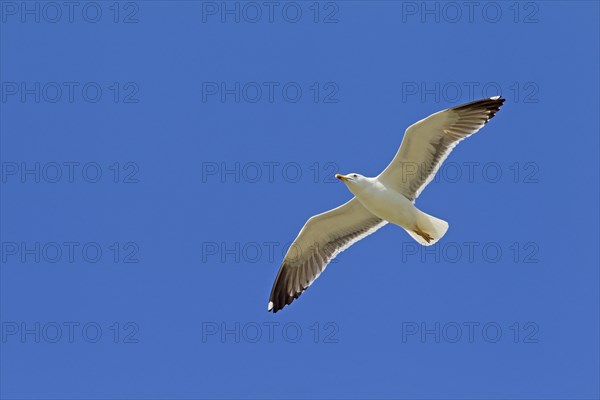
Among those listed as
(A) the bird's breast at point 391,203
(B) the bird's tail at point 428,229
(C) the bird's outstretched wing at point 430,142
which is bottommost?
(B) the bird's tail at point 428,229

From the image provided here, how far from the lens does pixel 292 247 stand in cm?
1084

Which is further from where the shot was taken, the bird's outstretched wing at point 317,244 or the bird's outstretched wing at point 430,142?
the bird's outstretched wing at point 317,244

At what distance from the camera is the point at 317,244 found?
10766mm

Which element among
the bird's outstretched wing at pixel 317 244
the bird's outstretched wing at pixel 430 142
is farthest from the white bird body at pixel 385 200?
the bird's outstretched wing at pixel 317 244

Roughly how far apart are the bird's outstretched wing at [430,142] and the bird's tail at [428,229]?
34 centimetres

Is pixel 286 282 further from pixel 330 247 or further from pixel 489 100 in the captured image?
pixel 489 100

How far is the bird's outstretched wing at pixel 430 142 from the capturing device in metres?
9.73

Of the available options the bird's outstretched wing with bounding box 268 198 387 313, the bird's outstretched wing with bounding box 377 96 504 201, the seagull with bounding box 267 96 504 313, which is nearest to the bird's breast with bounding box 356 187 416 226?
the seagull with bounding box 267 96 504 313

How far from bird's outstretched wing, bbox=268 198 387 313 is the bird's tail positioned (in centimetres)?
70

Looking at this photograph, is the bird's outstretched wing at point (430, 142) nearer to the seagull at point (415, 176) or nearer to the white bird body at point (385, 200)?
the seagull at point (415, 176)

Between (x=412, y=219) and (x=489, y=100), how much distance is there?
1452 millimetres

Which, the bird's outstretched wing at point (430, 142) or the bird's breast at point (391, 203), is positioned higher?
the bird's outstretched wing at point (430, 142)

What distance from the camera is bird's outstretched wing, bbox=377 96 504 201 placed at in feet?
31.9

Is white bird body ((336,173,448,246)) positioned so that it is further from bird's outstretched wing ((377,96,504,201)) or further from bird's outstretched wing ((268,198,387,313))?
bird's outstretched wing ((268,198,387,313))
